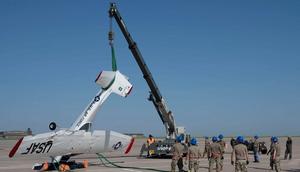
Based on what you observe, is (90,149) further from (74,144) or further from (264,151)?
(264,151)

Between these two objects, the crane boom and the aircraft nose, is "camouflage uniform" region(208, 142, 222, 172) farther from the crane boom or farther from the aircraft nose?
the crane boom

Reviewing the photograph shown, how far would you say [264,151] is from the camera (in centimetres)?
3316

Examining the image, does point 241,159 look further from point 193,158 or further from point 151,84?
point 151,84

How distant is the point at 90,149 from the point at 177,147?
211 inches

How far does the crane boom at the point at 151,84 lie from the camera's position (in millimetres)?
26094

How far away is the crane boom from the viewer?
26.1 meters

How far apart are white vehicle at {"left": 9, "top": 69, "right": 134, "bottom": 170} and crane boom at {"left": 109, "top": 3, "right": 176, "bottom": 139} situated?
5.14 m

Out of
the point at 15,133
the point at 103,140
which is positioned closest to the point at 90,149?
the point at 103,140

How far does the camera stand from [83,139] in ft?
62.5

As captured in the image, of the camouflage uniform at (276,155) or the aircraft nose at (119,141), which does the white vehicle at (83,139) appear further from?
the camouflage uniform at (276,155)

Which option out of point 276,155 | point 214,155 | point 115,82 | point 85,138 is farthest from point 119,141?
point 276,155

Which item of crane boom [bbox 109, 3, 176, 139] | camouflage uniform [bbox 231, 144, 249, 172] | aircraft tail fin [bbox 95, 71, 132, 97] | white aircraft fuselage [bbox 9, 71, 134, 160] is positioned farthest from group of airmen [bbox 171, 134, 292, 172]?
crane boom [bbox 109, 3, 176, 139]

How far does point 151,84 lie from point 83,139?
10.0 m

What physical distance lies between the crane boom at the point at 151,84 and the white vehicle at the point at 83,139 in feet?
16.9
